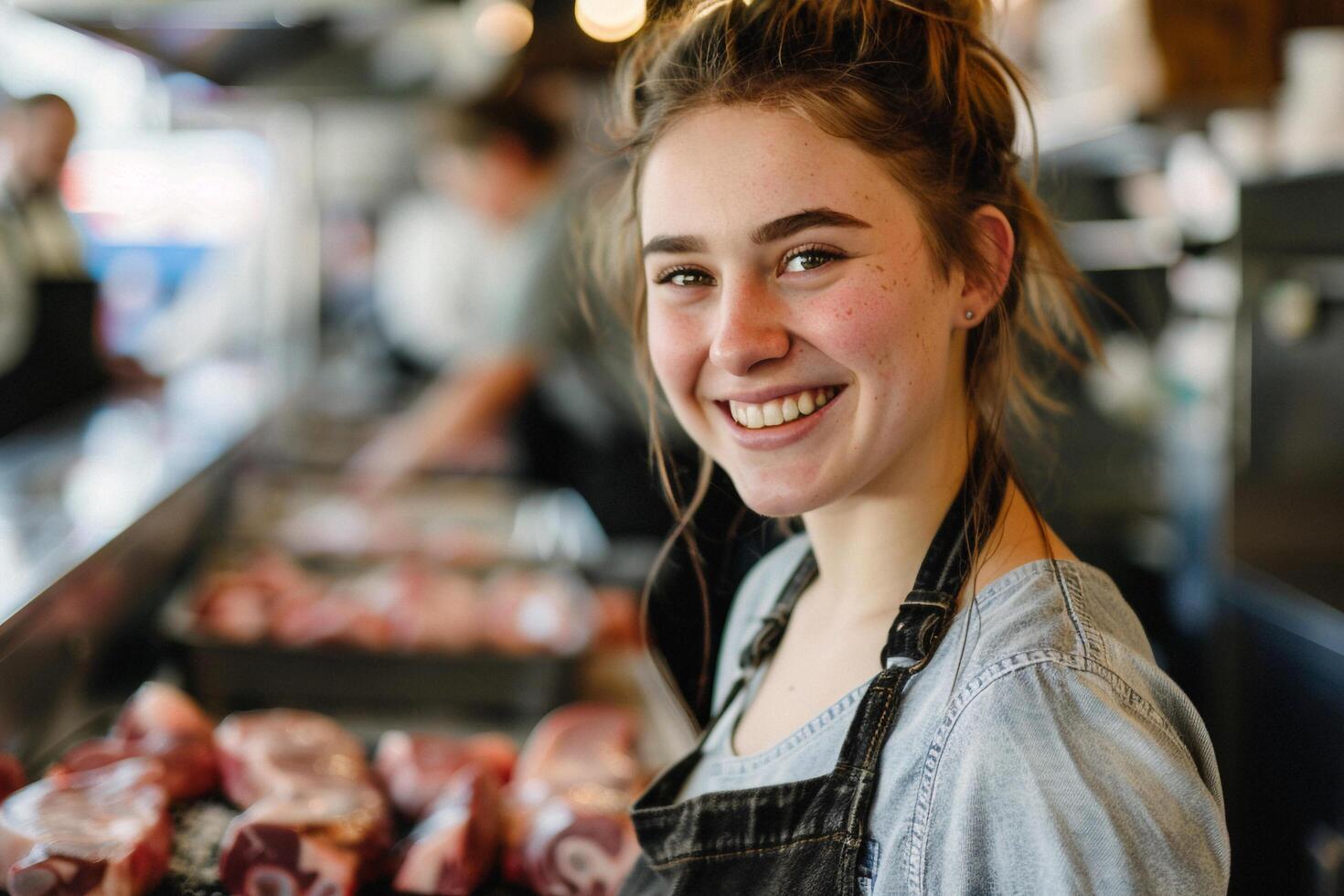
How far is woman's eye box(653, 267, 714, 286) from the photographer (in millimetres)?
1070

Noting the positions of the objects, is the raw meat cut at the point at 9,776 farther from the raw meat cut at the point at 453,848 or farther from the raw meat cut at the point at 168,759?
the raw meat cut at the point at 453,848

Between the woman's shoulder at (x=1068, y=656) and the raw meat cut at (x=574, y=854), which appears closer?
the woman's shoulder at (x=1068, y=656)

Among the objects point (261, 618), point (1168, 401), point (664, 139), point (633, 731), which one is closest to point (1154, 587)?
point (1168, 401)

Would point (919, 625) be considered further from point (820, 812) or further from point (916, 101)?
point (916, 101)

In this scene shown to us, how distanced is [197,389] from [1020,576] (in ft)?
13.4

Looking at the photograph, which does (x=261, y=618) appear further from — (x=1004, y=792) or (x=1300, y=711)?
(x=1300, y=711)

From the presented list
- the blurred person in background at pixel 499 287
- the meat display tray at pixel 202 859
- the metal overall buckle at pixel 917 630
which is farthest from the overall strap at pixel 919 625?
the blurred person in background at pixel 499 287

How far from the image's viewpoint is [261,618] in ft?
7.18

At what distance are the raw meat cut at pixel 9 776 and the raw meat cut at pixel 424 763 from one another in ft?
1.48

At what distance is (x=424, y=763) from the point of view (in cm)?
158

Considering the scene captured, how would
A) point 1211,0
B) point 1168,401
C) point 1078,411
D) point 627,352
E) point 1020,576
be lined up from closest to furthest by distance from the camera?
1. point 1020,576
2. point 1211,0
3. point 627,352
4. point 1168,401
5. point 1078,411

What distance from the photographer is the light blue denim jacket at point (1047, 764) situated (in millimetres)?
793

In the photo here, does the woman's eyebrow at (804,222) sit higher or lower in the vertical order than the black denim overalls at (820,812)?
higher

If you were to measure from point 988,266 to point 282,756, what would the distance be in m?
1.10
